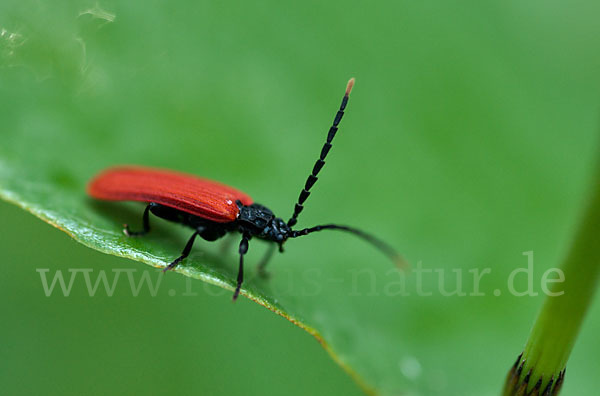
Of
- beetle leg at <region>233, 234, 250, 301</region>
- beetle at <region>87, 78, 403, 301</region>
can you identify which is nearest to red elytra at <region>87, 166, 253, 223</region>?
beetle at <region>87, 78, 403, 301</region>

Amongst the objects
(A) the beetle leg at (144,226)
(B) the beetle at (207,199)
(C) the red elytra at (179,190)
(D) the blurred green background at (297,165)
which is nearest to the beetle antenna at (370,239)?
(B) the beetle at (207,199)

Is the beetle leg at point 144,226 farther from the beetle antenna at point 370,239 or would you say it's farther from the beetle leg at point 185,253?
the beetle antenna at point 370,239

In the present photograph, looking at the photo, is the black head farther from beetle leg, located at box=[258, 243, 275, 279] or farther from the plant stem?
the plant stem

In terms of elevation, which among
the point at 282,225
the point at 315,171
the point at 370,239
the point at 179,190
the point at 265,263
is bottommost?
the point at 265,263

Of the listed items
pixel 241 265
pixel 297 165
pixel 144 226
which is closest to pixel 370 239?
pixel 297 165

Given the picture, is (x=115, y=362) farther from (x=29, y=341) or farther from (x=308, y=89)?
(x=308, y=89)

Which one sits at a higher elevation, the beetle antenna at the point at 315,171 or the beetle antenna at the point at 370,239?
the beetle antenna at the point at 315,171

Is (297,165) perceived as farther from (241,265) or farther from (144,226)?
(144,226)
